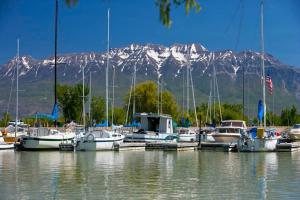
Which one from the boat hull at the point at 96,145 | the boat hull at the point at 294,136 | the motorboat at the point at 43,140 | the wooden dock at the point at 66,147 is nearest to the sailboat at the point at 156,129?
the boat hull at the point at 96,145

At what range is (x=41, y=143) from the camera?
2224 inches

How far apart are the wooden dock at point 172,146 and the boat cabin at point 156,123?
7.27 meters

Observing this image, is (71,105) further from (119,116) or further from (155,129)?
→ (155,129)

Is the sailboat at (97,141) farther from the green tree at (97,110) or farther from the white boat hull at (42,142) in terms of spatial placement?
the green tree at (97,110)

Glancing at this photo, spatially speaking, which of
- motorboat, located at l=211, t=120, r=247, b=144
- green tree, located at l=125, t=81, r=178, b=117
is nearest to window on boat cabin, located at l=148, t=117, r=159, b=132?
motorboat, located at l=211, t=120, r=247, b=144

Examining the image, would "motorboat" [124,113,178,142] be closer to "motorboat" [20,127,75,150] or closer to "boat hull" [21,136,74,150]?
"motorboat" [20,127,75,150]

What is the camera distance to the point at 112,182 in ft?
97.0

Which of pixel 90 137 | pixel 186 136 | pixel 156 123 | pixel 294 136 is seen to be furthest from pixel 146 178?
pixel 294 136

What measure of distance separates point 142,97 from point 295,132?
46070 millimetres

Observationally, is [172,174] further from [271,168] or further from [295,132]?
[295,132]

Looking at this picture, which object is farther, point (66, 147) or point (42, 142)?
point (42, 142)

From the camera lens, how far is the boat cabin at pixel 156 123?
6775 cm

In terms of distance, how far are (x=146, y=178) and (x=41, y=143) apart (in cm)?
2677

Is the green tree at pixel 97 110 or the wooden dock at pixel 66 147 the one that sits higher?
the green tree at pixel 97 110
